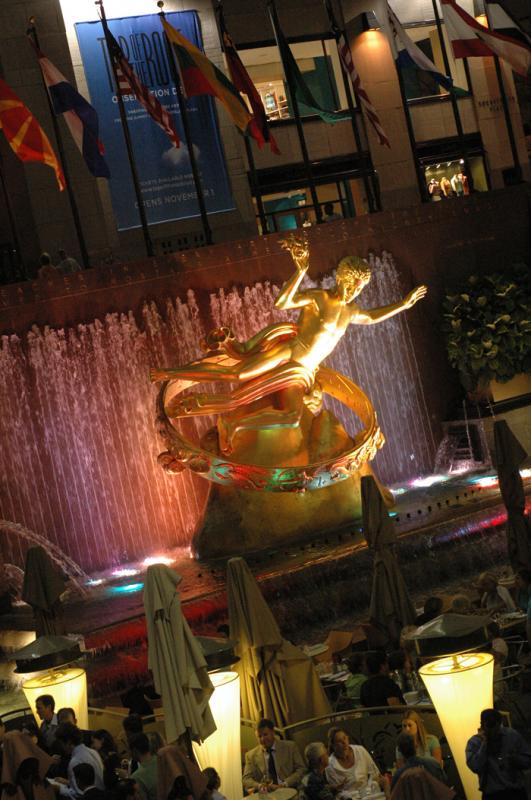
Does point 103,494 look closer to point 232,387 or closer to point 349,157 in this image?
point 232,387

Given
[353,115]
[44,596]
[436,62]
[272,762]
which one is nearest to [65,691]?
[272,762]

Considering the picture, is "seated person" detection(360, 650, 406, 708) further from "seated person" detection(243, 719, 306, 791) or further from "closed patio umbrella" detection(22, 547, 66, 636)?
"closed patio umbrella" detection(22, 547, 66, 636)

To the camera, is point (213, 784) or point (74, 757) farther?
point (74, 757)

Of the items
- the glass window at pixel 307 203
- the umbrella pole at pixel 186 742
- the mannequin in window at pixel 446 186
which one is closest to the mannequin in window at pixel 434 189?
the mannequin in window at pixel 446 186

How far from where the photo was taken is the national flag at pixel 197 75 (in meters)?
21.4

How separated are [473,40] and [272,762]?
53.0ft

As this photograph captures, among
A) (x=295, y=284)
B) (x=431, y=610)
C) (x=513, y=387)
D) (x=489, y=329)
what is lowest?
(x=431, y=610)

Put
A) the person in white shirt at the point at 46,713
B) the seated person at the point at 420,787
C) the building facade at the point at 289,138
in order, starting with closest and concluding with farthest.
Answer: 1. the seated person at the point at 420,787
2. the person in white shirt at the point at 46,713
3. the building facade at the point at 289,138

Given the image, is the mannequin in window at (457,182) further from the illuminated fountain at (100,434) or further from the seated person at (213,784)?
the seated person at (213,784)

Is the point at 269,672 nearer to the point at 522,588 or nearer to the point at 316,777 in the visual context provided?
the point at 316,777

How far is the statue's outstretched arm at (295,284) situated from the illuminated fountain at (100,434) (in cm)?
286

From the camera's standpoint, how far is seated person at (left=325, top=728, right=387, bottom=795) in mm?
9312

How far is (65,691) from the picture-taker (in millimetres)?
11688

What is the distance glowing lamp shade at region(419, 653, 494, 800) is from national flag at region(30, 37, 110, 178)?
42.2 ft
